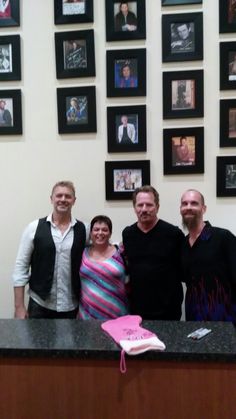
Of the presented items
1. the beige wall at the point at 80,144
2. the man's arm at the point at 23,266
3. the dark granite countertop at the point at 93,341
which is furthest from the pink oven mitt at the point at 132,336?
the beige wall at the point at 80,144

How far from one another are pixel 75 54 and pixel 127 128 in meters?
0.54

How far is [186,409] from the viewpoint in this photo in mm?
1090

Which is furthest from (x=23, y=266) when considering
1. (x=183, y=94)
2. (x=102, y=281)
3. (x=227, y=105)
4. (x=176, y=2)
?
(x=176, y=2)

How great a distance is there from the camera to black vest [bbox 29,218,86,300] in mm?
1928

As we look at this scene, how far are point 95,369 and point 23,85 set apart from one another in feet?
5.85

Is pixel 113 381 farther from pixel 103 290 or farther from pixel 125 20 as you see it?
pixel 125 20

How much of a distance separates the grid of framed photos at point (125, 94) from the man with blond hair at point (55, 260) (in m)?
0.35

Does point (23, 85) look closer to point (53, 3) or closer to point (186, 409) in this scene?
point (53, 3)

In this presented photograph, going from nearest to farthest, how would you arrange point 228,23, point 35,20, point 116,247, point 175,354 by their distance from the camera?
point 175,354, point 116,247, point 228,23, point 35,20

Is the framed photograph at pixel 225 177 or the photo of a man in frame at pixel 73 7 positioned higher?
the photo of a man in frame at pixel 73 7

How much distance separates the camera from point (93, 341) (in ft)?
3.85

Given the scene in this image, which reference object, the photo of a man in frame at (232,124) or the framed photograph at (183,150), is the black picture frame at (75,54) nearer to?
the framed photograph at (183,150)

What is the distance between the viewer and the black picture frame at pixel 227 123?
2.14 m

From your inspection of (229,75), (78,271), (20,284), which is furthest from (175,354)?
(229,75)
